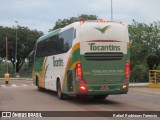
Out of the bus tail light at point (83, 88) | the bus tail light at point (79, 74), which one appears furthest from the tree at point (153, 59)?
the bus tail light at point (83, 88)

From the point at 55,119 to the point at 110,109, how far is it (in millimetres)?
3480

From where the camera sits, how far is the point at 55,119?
13.1 meters

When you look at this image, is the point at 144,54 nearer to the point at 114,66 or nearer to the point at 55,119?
the point at 114,66

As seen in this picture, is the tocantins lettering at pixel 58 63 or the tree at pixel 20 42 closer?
the tocantins lettering at pixel 58 63

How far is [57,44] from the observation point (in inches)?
862

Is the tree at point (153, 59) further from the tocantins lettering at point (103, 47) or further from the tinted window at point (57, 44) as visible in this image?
the tocantins lettering at point (103, 47)

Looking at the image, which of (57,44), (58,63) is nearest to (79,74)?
(58,63)

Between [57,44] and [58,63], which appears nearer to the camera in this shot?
[58,63]

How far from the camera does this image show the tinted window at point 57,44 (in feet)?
64.5

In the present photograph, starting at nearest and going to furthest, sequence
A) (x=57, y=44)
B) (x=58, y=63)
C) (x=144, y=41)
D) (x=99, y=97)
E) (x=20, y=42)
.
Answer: (x=99, y=97) < (x=58, y=63) < (x=57, y=44) < (x=144, y=41) < (x=20, y=42)

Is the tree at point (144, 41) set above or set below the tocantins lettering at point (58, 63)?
above

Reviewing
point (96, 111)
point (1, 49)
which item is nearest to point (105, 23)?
point (96, 111)

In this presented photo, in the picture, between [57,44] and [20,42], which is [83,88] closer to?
[57,44]

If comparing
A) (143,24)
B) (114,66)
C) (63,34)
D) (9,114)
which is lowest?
(9,114)
